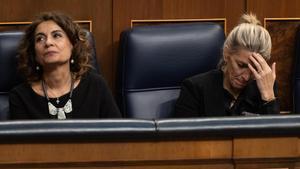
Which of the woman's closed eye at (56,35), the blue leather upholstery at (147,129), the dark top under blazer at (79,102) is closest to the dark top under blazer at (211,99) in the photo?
the dark top under blazer at (79,102)

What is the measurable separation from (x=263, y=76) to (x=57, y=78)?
0.73m

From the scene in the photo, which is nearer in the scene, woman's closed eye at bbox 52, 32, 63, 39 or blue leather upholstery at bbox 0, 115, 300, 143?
blue leather upholstery at bbox 0, 115, 300, 143

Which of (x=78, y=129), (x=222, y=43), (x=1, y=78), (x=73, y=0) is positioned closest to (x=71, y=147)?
(x=78, y=129)

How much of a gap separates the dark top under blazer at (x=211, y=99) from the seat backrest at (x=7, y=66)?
61 cm

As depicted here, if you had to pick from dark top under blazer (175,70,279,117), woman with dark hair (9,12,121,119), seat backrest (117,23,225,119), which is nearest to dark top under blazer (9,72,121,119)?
woman with dark hair (9,12,121,119)

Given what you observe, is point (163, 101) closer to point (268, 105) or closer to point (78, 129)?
point (268, 105)

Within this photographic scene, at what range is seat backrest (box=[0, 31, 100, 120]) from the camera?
2010 millimetres

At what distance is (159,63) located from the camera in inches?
84.0

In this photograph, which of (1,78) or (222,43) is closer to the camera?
(1,78)

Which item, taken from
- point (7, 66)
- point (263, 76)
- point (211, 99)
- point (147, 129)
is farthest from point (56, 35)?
point (147, 129)

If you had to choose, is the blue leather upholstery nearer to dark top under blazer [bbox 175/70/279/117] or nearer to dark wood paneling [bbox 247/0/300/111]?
dark top under blazer [bbox 175/70/279/117]

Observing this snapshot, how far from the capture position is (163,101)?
7.12ft

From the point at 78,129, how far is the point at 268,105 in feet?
3.32

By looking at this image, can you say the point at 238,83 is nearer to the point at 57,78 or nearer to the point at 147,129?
the point at 57,78
